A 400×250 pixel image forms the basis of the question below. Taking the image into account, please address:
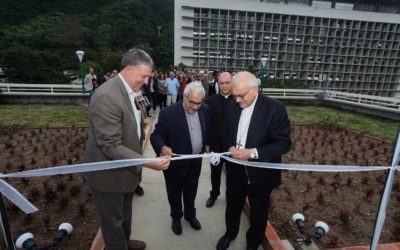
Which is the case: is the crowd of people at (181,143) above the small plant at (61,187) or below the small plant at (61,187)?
above

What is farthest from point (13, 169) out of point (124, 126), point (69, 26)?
point (69, 26)

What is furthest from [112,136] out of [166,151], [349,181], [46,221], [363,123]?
[363,123]

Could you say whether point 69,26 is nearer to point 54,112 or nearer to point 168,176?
point 54,112

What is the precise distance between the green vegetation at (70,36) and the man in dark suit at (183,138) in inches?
1482

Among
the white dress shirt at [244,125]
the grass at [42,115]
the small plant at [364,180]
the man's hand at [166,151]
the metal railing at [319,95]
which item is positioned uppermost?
the white dress shirt at [244,125]

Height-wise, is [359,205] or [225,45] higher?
[225,45]

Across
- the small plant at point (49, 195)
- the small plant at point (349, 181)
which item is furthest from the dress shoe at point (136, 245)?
the small plant at point (349, 181)

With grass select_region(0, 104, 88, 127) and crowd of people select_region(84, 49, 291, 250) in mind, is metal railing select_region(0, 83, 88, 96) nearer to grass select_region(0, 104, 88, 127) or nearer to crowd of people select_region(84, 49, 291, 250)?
grass select_region(0, 104, 88, 127)

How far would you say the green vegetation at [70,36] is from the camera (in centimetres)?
3663

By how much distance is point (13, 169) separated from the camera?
194 inches

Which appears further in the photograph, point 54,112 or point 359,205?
point 54,112

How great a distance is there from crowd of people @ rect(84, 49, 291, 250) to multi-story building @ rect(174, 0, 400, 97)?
118 ft

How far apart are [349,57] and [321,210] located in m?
46.1

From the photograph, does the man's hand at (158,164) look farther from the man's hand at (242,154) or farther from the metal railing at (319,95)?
the metal railing at (319,95)
